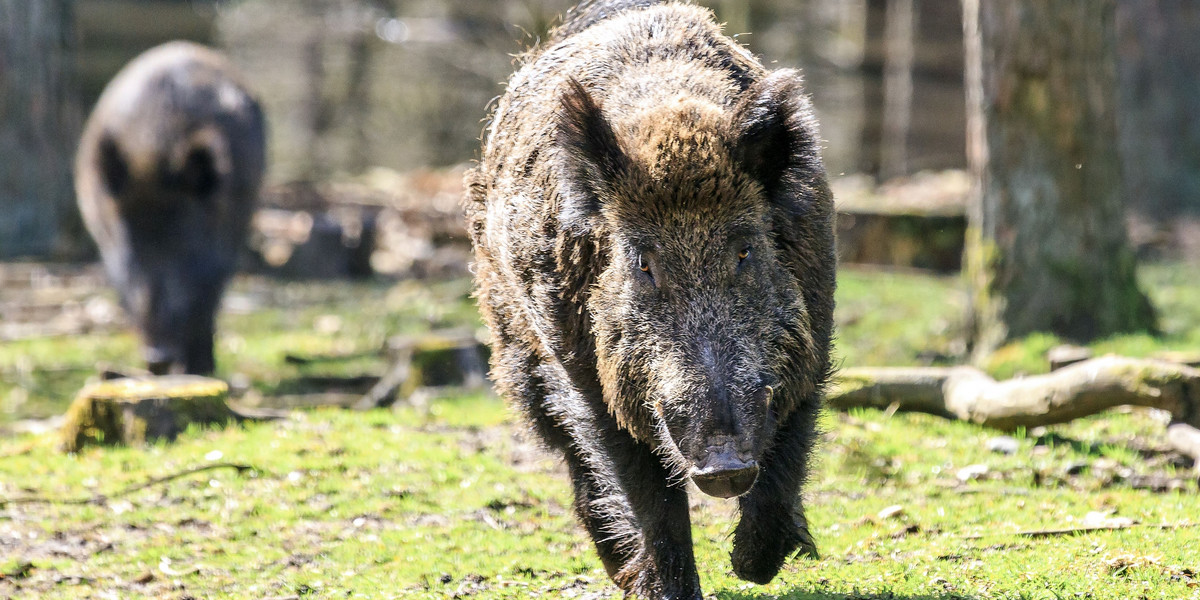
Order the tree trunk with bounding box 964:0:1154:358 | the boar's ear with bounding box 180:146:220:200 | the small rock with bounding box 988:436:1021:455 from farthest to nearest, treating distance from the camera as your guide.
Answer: the boar's ear with bounding box 180:146:220:200 < the tree trunk with bounding box 964:0:1154:358 < the small rock with bounding box 988:436:1021:455

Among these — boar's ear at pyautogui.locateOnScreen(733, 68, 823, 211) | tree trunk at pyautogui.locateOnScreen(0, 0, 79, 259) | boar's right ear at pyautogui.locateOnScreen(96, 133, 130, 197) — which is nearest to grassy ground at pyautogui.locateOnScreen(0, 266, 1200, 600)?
boar's ear at pyautogui.locateOnScreen(733, 68, 823, 211)

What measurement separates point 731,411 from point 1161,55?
14.1 m

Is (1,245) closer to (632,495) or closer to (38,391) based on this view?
(38,391)

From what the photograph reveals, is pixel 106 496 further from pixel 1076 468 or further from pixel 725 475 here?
pixel 1076 468

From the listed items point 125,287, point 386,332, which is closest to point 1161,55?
point 386,332

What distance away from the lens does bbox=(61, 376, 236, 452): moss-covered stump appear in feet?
23.9

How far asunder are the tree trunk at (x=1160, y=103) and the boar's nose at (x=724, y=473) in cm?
1364

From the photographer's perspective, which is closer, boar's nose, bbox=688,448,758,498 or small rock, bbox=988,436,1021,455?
boar's nose, bbox=688,448,758,498

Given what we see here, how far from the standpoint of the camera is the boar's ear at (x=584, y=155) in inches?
162

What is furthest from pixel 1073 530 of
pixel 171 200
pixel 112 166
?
pixel 112 166

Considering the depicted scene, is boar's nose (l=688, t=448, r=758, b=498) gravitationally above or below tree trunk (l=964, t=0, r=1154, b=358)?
below

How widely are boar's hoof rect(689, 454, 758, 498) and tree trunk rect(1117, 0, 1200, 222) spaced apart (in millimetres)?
13633

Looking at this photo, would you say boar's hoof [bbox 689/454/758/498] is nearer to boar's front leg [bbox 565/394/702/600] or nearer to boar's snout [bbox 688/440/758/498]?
boar's snout [bbox 688/440/758/498]

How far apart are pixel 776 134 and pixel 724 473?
1214mm
